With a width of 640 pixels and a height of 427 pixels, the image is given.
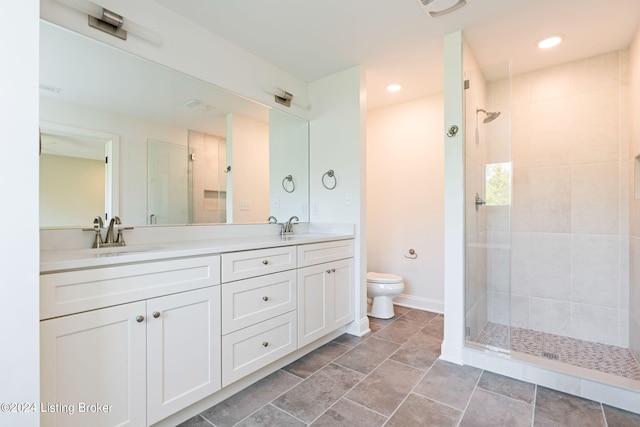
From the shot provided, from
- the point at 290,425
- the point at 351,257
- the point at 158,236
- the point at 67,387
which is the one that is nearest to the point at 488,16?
the point at 351,257

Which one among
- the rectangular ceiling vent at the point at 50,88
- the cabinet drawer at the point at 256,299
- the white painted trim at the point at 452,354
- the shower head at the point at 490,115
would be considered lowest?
the white painted trim at the point at 452,354

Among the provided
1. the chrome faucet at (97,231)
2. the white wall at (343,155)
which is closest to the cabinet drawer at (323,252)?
the white wall at (343,155)

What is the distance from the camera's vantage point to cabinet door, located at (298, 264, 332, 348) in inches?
82.0

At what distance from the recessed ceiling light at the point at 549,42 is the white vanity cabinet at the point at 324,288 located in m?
2.08

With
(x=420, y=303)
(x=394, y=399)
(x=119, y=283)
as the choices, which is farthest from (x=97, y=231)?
(x=420, y=303)

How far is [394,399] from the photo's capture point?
5.48ft

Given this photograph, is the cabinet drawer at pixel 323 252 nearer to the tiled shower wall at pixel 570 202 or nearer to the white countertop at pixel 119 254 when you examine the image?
the white countertop at pixel 119 254

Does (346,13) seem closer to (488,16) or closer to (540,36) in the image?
(488,16)

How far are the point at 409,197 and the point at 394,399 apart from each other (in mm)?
2177

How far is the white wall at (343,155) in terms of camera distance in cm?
260

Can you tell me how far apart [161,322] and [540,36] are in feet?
9.79

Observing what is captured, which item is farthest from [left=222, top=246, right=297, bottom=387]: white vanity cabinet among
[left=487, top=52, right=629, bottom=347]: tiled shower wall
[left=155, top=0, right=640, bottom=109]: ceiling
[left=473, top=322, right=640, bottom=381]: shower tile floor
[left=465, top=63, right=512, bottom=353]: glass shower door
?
[left=487, top=52, right=629, bottom=347]: tiled shower wall

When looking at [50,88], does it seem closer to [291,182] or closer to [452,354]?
[291,182]

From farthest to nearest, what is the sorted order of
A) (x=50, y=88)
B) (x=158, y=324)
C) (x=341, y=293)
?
(x=341, y=293) → (x=50, y=88) → (x=158, y=324)
